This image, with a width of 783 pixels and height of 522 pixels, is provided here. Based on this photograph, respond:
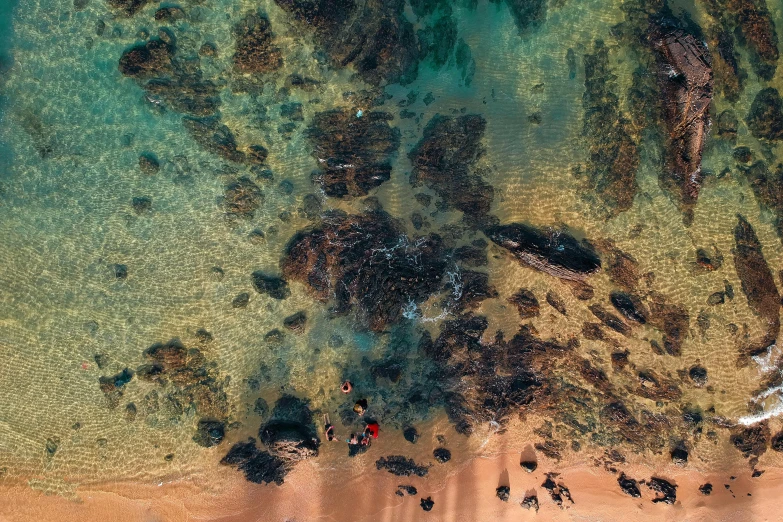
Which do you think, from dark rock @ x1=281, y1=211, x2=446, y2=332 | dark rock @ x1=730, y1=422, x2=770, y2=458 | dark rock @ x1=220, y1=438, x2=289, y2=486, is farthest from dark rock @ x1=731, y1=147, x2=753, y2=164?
dark rock @ x1=220, y1=438, x2=289, y2=486

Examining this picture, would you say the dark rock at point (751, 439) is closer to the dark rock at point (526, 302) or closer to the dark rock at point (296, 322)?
the dark rock at point (526, 302)

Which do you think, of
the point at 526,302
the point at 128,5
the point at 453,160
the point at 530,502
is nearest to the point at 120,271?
the point at 128,5

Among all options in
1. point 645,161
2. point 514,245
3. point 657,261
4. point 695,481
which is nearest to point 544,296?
point 514,245

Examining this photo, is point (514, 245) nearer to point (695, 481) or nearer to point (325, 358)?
point (325, 358)

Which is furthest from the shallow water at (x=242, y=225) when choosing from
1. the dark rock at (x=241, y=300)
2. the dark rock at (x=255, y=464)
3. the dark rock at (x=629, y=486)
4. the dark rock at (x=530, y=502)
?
the dark rock at (x=530, y=502)

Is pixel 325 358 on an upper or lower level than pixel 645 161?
lower
